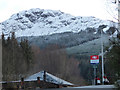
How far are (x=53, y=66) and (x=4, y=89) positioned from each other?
156ft

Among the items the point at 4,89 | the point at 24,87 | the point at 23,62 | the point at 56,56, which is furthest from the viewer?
the point at 56,56

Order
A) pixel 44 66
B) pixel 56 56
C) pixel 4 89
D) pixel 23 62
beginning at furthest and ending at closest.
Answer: pixel 56 56
pixel 44 66
pixel 23 62
pixel 4 89

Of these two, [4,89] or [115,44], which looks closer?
[115,44]

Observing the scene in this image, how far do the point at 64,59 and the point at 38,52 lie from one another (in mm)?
9933

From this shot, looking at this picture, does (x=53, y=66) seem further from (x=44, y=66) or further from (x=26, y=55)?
(x=26, y=55)

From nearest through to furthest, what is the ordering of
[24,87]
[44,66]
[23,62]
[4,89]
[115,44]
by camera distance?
[115,44] → [4,89] → [24,87] → [23,62] → [44,66]

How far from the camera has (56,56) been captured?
2682 inches

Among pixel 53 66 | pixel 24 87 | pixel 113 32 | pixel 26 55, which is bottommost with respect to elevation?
pixel 53 66

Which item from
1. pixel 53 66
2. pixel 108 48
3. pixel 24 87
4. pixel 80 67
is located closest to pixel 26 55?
→ pixel 53 66

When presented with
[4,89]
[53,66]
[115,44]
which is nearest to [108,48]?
[115,44]

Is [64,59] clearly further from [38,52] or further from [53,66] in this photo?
[38,52]

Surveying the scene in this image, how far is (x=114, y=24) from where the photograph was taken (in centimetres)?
1004

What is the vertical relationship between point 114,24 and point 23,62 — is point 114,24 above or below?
above

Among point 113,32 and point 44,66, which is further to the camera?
point 44,66
